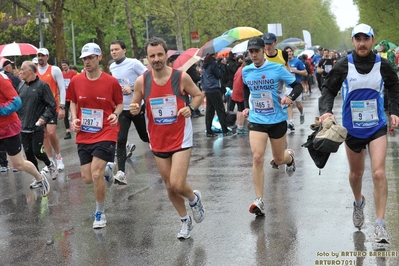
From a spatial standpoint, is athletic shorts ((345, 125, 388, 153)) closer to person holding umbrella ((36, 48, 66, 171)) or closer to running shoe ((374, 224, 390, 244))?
running shoe ((374, 224, 390, 244))

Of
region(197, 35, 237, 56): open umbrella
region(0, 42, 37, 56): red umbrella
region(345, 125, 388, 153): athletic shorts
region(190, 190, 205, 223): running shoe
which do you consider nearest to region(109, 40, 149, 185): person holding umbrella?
region(190, 190, 205, 223): running shoe

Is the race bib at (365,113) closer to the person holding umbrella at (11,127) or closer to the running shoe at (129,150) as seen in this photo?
the person holding umbrella at (11,127)

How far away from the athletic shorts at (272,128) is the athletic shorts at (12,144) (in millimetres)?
3167

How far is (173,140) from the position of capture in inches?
286

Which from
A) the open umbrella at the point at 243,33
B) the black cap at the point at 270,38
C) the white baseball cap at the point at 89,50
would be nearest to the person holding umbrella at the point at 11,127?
the white baseball cap at the point at 89,50

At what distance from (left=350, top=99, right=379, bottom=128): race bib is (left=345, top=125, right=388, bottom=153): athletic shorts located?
0.32 ft

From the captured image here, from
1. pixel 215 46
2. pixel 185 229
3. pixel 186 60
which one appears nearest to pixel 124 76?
pixel 185 229

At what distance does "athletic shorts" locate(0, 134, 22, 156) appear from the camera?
9656mm

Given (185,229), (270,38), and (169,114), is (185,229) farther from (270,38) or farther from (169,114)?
(270,38)

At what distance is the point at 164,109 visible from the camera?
23.8ft

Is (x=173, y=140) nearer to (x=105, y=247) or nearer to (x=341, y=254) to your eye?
(x=105, y=247)

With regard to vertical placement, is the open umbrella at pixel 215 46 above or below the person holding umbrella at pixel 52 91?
above

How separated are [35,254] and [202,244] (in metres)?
1.59

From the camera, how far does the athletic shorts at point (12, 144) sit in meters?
9.66
